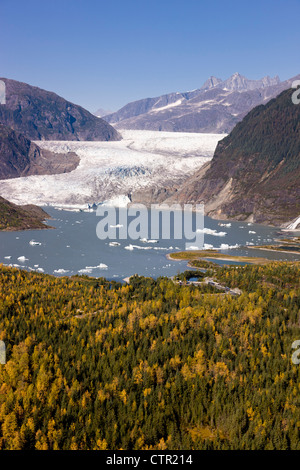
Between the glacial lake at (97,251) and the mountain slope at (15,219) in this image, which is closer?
the glacial lake at (97,251)

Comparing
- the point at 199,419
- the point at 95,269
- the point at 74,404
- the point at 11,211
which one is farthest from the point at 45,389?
the point at 11,211

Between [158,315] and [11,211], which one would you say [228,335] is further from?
[11,211]

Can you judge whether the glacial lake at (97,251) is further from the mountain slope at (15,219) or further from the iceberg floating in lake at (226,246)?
the mountain slope at (15,219)
